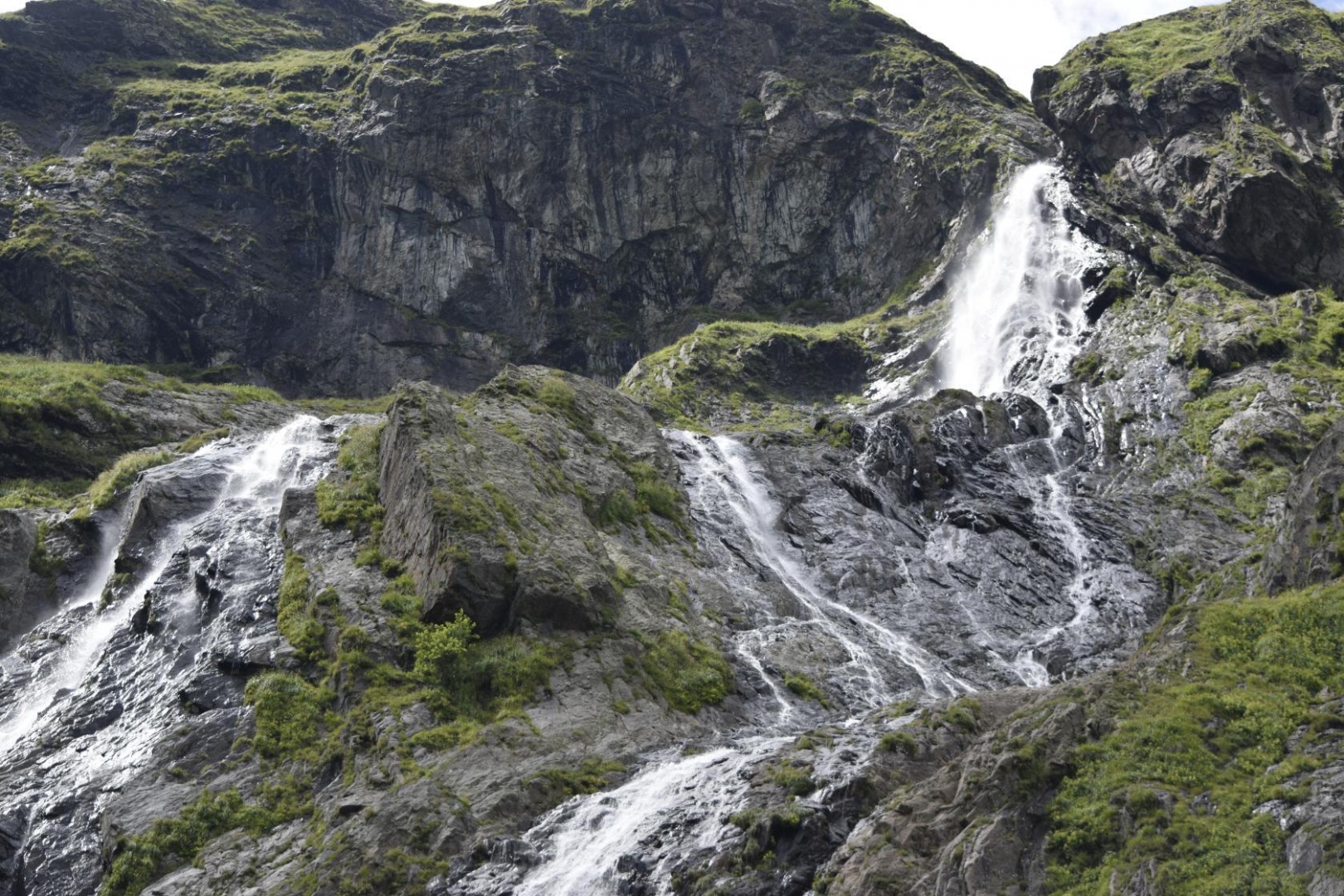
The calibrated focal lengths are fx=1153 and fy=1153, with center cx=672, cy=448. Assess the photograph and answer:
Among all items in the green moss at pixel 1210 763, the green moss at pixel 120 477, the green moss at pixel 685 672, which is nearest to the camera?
the green moss at pixel 1210 763

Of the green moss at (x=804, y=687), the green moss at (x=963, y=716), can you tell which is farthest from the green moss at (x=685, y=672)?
the green moss at (x=963, y=716)

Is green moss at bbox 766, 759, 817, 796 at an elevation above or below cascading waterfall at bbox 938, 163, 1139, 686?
below

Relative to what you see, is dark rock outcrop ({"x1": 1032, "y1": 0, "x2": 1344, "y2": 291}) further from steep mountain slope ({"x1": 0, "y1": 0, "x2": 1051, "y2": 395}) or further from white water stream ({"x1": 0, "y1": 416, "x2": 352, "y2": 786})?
white water stream ({"x1": 0, "y1": 416, "x2": 352, "y2": 786})

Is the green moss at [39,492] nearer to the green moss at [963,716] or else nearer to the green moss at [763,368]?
the green moss at [763,368]

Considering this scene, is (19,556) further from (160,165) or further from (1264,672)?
(160,165)

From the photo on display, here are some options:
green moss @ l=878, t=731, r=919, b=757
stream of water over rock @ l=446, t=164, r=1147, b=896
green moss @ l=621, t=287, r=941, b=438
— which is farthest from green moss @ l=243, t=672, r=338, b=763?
green moss @ l=621, t=287, r=941, b=438

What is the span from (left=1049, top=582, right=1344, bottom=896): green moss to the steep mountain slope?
62.2m

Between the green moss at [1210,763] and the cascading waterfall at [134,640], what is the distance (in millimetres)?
18690

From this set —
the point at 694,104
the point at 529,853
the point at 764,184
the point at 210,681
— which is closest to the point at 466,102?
the point at 694,104

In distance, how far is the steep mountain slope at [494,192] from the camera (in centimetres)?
7788

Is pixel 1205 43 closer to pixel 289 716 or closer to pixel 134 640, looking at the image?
pixel 289 716

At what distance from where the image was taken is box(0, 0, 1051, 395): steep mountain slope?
77.9m

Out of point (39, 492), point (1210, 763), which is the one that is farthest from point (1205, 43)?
point (1210, 763)

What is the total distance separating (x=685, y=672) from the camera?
29.3m
